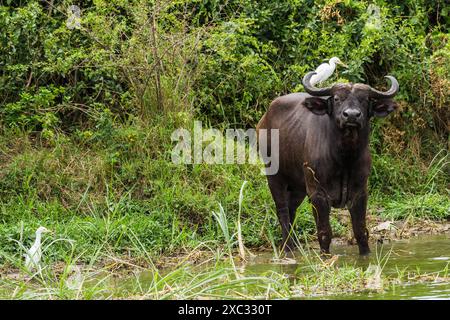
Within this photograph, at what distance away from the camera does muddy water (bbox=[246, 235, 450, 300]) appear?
25.8 ft

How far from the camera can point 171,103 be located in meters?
12.6

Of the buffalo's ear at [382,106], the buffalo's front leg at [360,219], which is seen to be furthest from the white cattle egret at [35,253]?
the buffalo's ear at [382,106]

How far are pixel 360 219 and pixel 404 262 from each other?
77 cm

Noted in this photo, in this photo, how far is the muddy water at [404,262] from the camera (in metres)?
7.88

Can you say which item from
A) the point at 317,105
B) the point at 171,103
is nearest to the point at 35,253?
the point at 317,105

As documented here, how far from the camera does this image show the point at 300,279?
878cm

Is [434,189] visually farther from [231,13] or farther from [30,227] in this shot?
[30,227]

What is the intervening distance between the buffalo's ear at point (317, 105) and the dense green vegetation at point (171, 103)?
1512 millimetres

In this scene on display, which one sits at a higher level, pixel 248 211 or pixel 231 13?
pixel 231 13

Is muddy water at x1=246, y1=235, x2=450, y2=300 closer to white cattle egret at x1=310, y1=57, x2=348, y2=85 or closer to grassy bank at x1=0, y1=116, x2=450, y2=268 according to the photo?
grassy bank at x1=0, y1=116, x2=450, y2=268

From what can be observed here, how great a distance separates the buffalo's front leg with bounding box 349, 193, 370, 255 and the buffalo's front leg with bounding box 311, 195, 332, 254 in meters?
0.28

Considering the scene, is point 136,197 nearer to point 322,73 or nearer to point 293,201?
point 293,201

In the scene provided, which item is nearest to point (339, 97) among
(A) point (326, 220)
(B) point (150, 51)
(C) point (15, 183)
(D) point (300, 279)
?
(A) point (326, 220)
